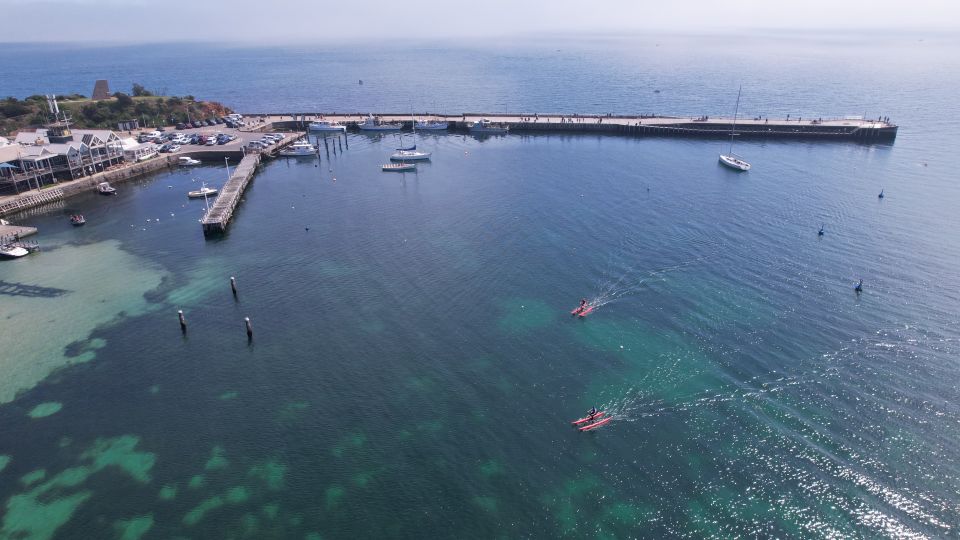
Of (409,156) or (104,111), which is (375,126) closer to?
(409,156)

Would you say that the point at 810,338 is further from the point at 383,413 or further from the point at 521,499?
the point at 383,413

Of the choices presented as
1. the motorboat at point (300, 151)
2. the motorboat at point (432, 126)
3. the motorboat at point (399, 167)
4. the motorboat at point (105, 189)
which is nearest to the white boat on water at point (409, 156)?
the motorboat at point (399, 167)

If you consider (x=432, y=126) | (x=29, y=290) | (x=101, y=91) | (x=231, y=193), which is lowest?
(x=29, y=290)

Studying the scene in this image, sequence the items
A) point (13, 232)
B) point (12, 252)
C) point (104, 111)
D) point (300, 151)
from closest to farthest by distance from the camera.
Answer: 1. point (12, 252)
2. point (13, 232)
3. point (300, 151)
4. point (104, 111)

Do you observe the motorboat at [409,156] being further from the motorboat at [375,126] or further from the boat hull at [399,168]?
the motorboat at [375,126]

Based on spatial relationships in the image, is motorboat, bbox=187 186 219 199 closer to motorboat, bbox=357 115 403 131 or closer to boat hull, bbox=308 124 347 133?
boat hull, bbox=308 124 347 133

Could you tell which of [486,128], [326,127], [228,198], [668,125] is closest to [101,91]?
[326,127]
